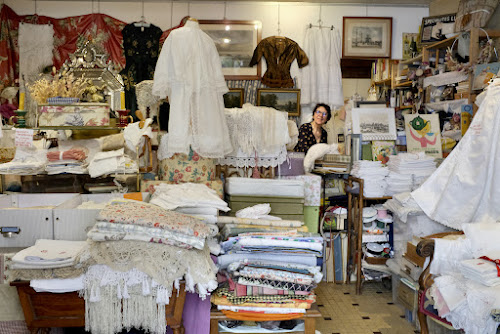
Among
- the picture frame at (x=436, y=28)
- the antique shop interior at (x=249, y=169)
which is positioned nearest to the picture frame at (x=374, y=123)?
the antique shop interior at (x=249, y=169)

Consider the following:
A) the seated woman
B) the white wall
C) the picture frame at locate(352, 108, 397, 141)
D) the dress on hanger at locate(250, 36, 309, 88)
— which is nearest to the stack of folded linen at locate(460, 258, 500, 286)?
the picture frame at locate(352, 108, 397, 141)

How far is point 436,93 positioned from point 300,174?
1.88m

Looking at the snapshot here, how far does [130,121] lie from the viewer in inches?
149

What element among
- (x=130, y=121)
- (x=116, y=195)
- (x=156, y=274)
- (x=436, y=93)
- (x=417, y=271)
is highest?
(x=436, y=93)

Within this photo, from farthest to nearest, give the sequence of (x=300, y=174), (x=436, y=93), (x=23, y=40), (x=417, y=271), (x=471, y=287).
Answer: (x=23, y=40) < (x=436, y=93) < (x=300, y=174) < (x=417, y=271) < (x=471, y=287)

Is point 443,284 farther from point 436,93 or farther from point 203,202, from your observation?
point 436,93

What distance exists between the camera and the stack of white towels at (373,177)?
4.45 m

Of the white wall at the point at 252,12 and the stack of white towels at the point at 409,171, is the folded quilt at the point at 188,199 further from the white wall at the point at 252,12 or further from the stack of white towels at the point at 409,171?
the white wall at the point at 252,12

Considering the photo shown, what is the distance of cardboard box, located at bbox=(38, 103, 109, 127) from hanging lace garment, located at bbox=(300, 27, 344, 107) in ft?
9.55

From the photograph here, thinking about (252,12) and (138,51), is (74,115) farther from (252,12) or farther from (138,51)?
(252,12)

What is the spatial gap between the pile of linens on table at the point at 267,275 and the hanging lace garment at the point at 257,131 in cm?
119

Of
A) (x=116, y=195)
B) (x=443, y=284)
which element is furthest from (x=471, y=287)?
(x=116, y=195)

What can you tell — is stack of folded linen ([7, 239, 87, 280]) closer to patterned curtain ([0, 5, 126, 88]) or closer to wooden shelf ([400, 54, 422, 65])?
patterned curtain ([0, 5, 126, 88])

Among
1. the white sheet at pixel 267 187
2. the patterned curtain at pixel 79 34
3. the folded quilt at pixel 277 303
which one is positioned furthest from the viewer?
the patterned curtain at pixel 79 34
